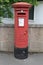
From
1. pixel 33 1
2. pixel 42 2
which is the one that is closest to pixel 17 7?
pixel 33 1

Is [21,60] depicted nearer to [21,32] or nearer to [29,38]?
[21,32]

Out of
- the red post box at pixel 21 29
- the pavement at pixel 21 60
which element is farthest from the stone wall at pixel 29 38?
the red post box at pixel 21 29

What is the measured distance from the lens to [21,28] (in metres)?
7.68

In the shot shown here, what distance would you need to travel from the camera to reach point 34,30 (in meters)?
8.43

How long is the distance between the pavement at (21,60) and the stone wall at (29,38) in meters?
0.31

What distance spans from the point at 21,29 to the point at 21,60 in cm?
107

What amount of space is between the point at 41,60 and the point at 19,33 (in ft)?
3.97

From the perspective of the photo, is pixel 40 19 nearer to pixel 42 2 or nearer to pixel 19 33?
pixel 42 2

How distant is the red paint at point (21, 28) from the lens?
757 cm

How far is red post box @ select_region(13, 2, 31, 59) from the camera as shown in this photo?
7578 mm

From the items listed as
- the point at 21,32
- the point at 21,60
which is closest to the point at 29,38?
the point at 21,32

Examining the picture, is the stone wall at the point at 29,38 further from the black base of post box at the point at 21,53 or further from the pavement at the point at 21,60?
the black base of post box at the point at 21,53

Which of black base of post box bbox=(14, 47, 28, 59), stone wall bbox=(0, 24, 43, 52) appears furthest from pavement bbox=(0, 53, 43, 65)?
stone wall bbox=(0, 24, 43, 52)

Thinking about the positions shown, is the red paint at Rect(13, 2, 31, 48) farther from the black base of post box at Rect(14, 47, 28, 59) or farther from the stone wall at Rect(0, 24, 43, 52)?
the stone wall at Rect(0, 24, 43, 52)
